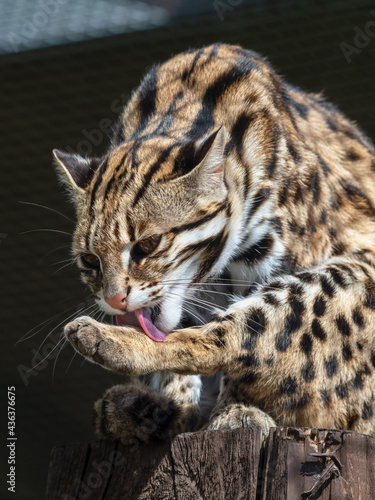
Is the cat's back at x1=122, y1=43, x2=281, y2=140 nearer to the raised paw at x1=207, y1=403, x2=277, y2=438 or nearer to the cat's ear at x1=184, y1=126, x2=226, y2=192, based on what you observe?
the cat's ear at x1=184, y1=126, x2=226, y2=192

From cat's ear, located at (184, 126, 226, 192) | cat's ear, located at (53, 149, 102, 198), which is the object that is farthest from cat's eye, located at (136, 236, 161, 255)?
cat's ear, located at (53, 149, 102, 198)

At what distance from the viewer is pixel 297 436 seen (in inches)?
114

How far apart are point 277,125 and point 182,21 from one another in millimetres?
2118

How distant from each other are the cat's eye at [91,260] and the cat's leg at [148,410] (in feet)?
1.82

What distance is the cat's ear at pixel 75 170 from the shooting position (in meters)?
3.79

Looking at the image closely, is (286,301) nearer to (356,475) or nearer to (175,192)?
(175,192)

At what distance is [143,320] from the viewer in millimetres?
3496

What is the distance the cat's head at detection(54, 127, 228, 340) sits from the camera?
11.3 feet

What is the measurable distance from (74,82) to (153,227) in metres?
3.14

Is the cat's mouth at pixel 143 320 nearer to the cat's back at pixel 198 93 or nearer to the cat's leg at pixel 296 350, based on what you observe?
the cat's leg at pixel 296 350

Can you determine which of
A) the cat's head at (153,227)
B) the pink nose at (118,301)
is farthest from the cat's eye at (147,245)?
the pink nose at (118,301)

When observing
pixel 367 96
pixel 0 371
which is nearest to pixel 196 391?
pixel 367 96

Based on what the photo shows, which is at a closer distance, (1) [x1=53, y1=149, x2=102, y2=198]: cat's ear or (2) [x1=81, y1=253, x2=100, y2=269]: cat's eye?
(2) [x1=81, y1=253, x2=100, y2=269]: cat's eye

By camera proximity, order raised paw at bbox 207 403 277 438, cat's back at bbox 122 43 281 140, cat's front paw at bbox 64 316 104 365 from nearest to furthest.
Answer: cat's front paw at bbox 64 316 104 365 → raised paw at bbox 207 403 277 438 → cat's back at bbox 122 43 281 140
